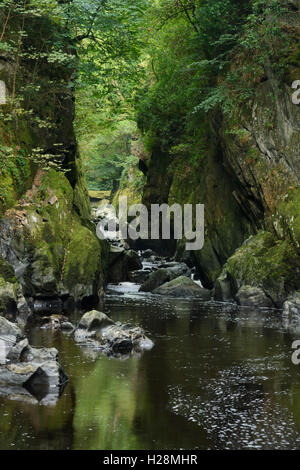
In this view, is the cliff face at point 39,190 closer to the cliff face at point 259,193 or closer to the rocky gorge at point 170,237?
the rocky gorge at point 170,237

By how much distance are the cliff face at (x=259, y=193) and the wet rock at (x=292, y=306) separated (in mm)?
898

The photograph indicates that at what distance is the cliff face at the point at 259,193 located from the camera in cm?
1648

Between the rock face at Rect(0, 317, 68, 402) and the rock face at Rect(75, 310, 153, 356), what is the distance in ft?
6.36

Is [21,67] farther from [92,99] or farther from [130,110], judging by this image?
[130,110]

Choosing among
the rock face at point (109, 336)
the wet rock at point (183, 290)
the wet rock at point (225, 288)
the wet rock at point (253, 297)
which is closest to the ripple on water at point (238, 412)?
the rock face at point (109, 336)

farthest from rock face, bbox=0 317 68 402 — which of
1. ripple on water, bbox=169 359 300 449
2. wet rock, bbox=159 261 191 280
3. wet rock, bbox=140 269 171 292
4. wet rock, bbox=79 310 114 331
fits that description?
wet rock, bbox=159 261 191 280

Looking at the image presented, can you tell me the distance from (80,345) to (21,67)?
35.2ft

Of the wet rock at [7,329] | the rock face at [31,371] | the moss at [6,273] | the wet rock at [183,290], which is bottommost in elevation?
the wet rock at [183,290]

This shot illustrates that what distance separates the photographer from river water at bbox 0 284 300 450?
6.30m

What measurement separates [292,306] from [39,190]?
334 inches

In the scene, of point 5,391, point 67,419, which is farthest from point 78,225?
point 67,419

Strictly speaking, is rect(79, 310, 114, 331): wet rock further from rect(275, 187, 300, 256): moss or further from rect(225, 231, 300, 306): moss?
rect(275, 187, 300, 256): moss

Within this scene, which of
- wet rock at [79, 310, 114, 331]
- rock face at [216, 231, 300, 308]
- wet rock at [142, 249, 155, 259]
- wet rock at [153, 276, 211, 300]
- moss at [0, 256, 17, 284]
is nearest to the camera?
wet rock at [79, 310, 114, 331]

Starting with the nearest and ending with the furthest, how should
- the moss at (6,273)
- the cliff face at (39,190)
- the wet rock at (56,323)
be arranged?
the wet rock at (56,323) < the moss at (6,273) < the cliff face at (39,190)
